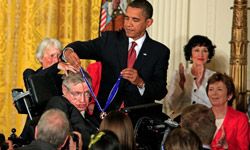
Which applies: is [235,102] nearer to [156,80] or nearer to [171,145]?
[156,80]

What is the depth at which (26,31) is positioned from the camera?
7887 millimetres

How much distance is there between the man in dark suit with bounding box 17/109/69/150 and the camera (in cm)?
423

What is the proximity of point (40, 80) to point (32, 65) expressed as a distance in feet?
8.28

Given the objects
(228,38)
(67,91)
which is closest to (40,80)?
(67,91)

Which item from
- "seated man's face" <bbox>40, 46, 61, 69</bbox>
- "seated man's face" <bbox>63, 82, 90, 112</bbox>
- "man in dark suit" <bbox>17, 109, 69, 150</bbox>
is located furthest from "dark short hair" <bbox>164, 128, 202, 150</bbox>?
"seated man's face" <bbox>40, 46, 61, 69</bbox>

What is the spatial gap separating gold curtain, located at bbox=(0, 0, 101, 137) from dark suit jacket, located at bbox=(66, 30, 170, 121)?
2.02 metres

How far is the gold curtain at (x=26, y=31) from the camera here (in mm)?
7887

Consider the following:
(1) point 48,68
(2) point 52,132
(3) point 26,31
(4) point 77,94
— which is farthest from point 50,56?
(2) point 52,132

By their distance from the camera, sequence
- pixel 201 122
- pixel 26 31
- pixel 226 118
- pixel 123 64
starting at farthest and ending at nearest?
pixel 26 31 < pixel 226 118 < pixel 123 64 < pixel 201 122

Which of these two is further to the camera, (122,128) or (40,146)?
(122,128)

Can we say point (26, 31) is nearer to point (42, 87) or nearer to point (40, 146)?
point (42, 87)

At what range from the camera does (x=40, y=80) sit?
5.43 m

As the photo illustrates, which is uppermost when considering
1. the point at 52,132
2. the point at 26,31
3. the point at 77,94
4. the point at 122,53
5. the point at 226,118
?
the point at 26,31

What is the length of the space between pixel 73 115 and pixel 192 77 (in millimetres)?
2038
